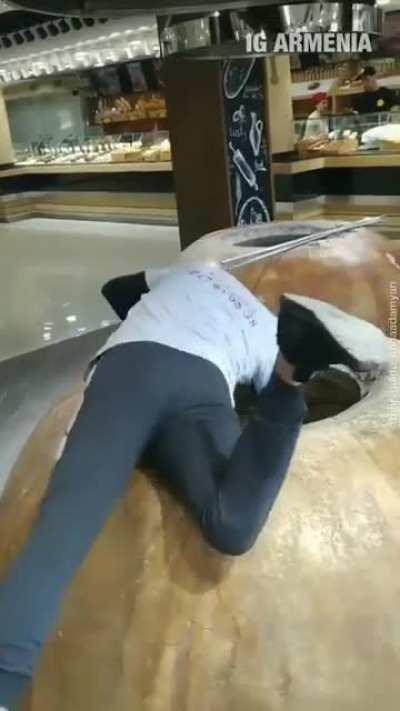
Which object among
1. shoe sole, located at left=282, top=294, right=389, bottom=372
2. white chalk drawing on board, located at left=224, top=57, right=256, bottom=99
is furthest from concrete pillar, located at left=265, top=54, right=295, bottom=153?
shoe sole, located at left=282, top=294, right=389, bottom=372

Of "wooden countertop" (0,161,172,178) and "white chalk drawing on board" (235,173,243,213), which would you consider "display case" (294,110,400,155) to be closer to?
"wooden countertop" (0,161,172,178)

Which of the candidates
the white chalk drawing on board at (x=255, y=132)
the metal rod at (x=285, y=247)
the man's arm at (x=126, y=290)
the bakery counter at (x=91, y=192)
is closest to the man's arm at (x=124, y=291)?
the man's arm at (x=126, y=290)

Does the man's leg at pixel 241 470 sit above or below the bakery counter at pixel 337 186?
above

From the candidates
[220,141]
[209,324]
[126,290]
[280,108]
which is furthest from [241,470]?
[280,108]

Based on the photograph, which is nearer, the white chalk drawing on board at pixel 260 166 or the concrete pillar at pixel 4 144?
the white chalk drawing on board at pixel 260 166

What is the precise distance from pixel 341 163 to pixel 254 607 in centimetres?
663

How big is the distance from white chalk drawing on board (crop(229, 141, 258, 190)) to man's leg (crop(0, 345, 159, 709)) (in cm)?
405

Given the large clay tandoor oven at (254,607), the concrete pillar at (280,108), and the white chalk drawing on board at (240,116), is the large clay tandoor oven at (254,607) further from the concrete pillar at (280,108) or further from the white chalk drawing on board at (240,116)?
the concrete pillar at (280,108)

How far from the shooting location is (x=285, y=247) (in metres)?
1.95

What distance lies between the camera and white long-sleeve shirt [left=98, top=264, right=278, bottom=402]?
4.98 ft

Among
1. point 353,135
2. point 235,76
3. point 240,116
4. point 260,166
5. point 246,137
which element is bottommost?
point 353,135

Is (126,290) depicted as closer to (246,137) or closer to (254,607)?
(254,607)

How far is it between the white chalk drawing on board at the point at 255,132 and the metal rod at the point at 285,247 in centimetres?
324

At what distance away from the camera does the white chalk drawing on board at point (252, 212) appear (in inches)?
211
